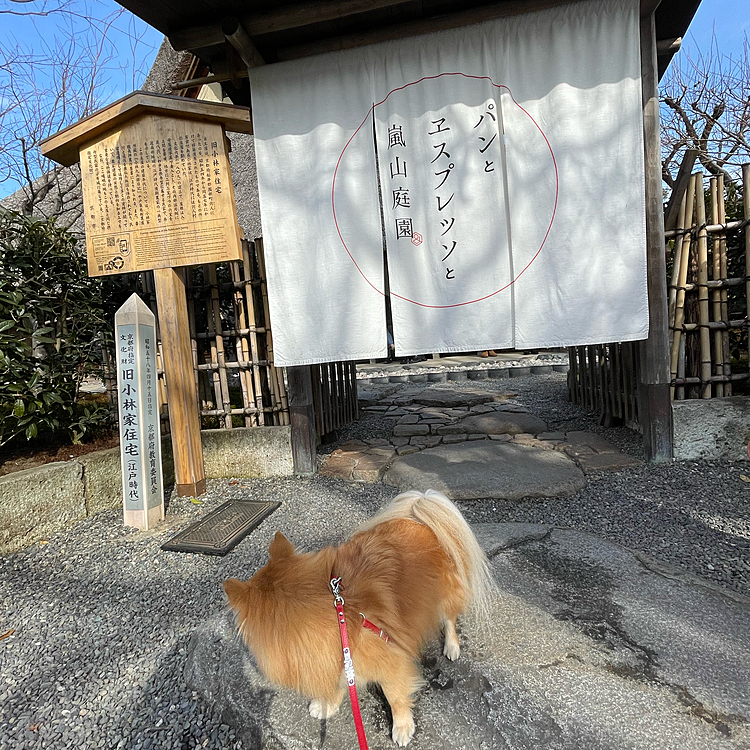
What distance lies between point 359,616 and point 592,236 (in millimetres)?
3462

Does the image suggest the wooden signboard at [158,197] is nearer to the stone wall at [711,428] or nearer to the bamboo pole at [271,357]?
the bamboo pole at [271,357]

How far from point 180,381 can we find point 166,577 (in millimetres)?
1766

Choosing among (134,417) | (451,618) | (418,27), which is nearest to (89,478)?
(134,417)

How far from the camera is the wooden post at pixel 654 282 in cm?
388

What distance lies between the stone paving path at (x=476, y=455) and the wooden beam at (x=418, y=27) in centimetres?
374

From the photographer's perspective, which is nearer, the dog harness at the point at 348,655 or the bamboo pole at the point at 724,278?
the dog harness at the point at 348,655

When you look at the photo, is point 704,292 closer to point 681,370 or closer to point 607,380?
point 681,370

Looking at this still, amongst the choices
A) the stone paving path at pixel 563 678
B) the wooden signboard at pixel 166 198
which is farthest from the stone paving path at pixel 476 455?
the wooden signboard at pixel 166 198

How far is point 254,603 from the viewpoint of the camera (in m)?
1.39

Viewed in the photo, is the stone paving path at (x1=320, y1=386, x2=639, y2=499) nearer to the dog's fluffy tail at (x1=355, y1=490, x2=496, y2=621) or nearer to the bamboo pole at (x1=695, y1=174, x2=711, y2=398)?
the bamboo pole at (x1=695, y1=174, x2=711, y2=398)

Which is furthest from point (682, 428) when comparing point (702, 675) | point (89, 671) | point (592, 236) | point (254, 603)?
point (89, 671)

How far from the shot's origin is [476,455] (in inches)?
Result: 182

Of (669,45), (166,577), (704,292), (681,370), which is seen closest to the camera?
(166,577)

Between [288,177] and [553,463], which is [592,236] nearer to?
[553,463]
